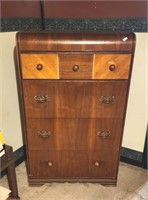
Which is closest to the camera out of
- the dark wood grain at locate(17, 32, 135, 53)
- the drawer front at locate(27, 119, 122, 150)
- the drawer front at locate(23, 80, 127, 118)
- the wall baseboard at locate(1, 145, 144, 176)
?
the dark wood grain at locate(17, 32, 135, 53)

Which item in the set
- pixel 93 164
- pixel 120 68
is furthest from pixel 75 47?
pixel 93 164

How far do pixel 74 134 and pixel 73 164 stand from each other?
26 centimetres

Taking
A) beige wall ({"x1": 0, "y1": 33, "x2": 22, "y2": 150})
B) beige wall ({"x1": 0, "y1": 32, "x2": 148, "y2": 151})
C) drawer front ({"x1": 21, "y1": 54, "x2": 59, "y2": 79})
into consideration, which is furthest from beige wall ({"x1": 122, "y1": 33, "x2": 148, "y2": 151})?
beige wall ({"x1": 0, "y1": 33, "x2": 22, "y2": 150})

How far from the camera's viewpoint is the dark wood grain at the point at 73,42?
1279 mm

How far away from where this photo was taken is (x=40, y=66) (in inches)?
52.3

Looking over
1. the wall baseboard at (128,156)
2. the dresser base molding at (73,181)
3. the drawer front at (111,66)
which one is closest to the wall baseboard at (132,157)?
the wall baseboard at (128,156)

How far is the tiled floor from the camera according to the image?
1.65 meters

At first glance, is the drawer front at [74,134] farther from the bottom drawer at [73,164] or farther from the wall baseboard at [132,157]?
the wall baseboard at [132,157]

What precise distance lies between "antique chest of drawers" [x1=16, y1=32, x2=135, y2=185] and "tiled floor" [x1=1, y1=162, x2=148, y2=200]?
0.07 m

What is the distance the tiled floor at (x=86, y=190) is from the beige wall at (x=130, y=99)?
0.92 feet

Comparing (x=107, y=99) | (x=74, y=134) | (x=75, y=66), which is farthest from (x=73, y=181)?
(x=75, y=66)

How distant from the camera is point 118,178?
184 cm

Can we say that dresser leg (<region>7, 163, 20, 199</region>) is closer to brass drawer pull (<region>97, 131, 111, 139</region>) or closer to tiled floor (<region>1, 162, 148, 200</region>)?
tiled floor (<region>1, 162, 148, 200</region>)

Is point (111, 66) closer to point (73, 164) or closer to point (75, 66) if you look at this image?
point (75, 66)
